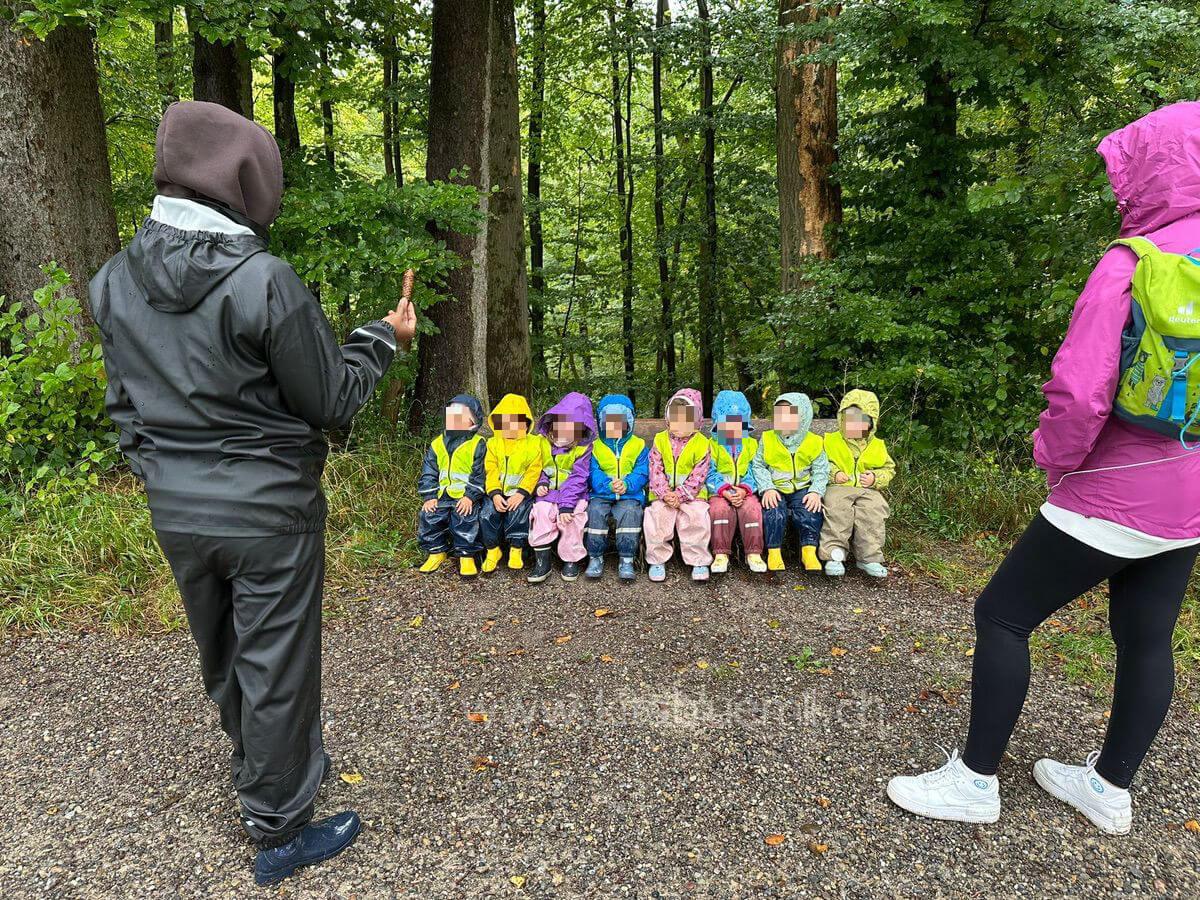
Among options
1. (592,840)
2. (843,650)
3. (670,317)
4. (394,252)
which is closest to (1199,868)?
(843,650)

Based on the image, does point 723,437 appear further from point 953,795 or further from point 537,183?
point 537,183

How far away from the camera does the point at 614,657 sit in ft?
11.9

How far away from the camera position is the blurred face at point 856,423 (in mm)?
4602

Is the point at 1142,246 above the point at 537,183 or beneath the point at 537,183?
beneath

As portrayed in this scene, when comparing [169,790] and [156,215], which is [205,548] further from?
Result: [169,790]

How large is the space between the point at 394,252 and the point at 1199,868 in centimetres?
485

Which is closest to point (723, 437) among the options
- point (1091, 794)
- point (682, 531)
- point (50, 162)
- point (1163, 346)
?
point (682, 531)

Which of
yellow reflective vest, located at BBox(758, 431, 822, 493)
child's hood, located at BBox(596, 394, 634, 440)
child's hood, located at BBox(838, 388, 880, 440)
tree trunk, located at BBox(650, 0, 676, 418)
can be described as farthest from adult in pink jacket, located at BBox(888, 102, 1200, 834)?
tree trunk, located at BBox(650, 0, 676, 418)

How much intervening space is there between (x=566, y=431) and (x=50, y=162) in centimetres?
414

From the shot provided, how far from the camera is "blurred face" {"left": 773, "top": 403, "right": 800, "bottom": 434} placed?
4.55m

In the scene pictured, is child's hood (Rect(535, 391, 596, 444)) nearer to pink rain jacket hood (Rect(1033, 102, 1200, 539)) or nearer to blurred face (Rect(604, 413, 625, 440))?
blurred face (Rect(604, 413, 625, 440))

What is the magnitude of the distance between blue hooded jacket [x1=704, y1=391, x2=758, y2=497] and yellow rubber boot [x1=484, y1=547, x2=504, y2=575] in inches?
56.7

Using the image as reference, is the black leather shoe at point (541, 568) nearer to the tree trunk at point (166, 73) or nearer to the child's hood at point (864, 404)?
the child's hood at point (864, 404)

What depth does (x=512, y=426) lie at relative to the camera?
15.4 ft
